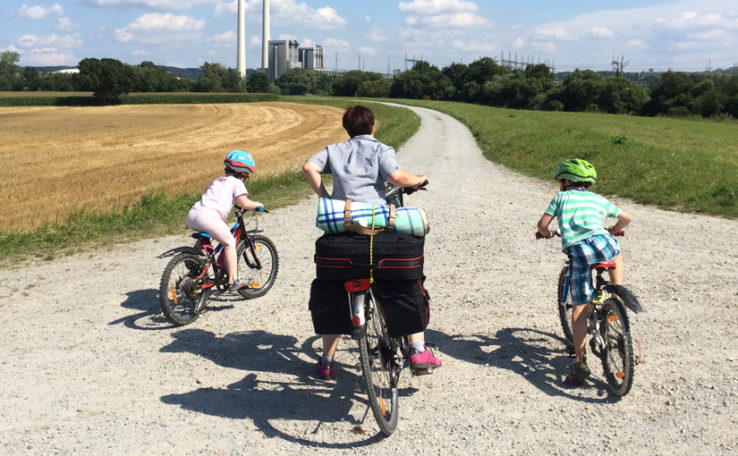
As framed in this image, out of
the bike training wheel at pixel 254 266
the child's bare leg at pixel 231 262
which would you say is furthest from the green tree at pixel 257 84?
the child's bare leg at pixel 231 262

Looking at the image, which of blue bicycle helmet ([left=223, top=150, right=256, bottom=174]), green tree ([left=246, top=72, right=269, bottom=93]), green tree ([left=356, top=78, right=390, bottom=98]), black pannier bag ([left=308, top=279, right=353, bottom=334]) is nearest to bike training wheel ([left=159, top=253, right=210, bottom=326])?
blue bicycle helmet ([left=223, top=150, right=256, bottom=174])

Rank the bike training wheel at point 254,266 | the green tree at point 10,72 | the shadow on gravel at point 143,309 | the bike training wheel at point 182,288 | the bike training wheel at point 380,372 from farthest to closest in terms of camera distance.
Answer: the green tree at point 10,72 → the bike training wheel at point 254,266 → the shadow on gravel at point 143,309 → the bike training wheel at point 182,288 → the bike training wheel at point 380,372

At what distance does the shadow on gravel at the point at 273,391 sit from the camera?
4.11 metres

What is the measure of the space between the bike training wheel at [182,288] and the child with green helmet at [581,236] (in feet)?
10.5

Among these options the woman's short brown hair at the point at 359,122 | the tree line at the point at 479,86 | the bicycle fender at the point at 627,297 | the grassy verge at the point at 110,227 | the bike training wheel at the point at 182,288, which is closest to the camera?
the bicycle fender at the point at 627,297

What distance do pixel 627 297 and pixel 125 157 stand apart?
2479cm

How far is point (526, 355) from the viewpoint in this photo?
17.0 feet

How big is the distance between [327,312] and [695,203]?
10.2 m

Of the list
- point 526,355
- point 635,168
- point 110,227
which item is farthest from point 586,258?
point 635,168

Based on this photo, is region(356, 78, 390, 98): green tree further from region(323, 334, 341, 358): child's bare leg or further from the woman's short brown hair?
region(323, 334, 341, 358): child's bare leg

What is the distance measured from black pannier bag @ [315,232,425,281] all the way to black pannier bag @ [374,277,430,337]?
0.10 meters

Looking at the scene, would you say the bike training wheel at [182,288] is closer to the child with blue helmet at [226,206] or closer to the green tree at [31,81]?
the child with blue helmet at [226,206]

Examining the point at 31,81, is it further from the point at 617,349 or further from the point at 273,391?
the point at 617,349

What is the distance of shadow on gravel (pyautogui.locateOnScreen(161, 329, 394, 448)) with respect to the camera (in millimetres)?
4109
